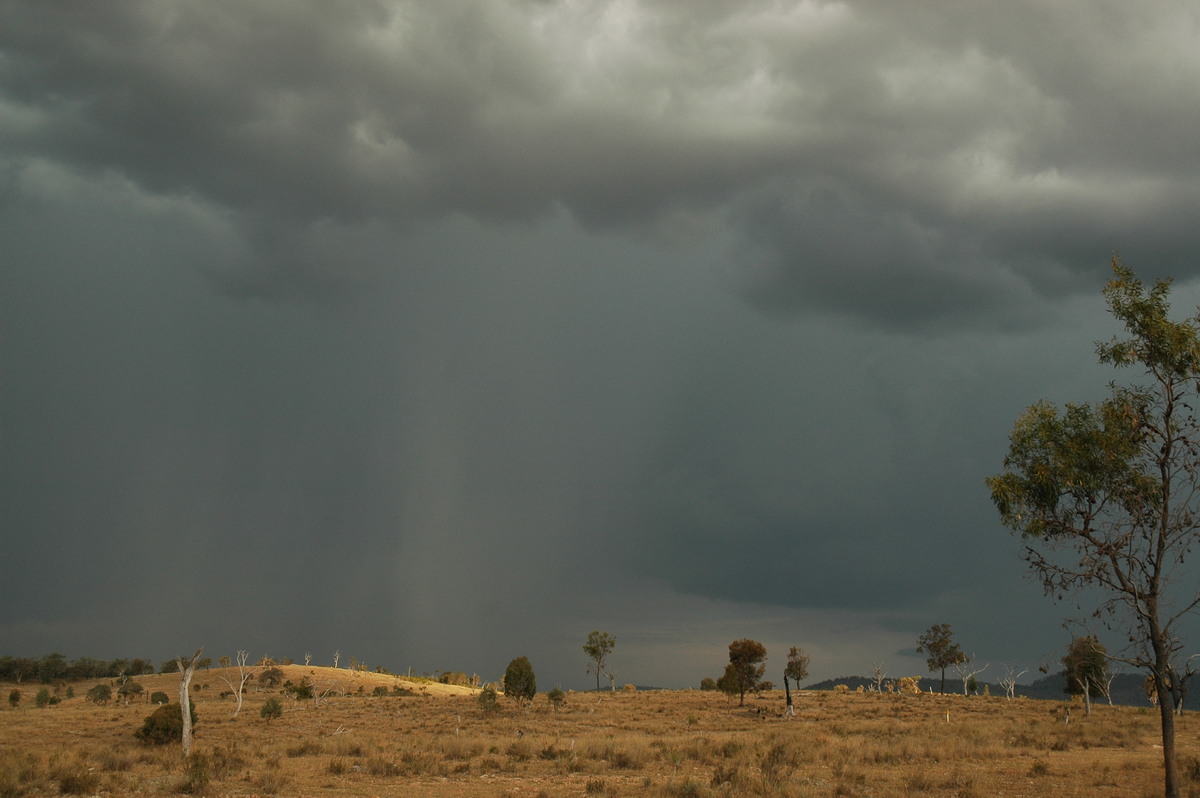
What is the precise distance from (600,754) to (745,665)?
4515 cm

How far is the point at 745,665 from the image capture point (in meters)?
77.1

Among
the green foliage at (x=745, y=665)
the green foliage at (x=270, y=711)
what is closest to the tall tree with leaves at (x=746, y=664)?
the green foliage at (x=745, y=665)

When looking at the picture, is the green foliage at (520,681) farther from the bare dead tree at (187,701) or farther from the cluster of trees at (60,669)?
the cluster of trees at (60,669)

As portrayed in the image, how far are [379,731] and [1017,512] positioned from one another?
41.4 metres

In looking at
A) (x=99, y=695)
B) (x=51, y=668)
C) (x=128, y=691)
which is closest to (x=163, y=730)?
(x=99, y=695)

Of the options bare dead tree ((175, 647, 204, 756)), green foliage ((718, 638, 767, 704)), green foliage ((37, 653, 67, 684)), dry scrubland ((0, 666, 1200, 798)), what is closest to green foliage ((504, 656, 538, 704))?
dry scrubland ((0, 666, 1200, 798))

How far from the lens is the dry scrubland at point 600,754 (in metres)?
26.3

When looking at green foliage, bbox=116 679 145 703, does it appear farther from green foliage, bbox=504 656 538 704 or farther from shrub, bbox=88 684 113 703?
green foliage, bbox=504 656 538 704

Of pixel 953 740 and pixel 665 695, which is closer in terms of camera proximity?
pixel 953 740

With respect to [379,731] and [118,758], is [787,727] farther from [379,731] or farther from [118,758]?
[118,758]

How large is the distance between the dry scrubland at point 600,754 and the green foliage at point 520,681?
2.01 metres

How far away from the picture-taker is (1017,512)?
24.6 m

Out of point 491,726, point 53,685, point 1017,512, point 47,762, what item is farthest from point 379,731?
point 53,685

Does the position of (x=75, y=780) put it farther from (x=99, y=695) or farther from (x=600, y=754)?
(x=99, y=695)
